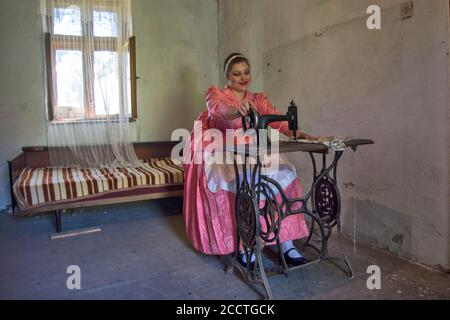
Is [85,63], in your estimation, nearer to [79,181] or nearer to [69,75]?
[69,75]

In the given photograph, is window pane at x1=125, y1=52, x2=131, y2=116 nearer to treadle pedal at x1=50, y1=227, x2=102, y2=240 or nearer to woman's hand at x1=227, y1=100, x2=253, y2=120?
treadle pedal at x1=50, y1=227, x2=102, y2=240

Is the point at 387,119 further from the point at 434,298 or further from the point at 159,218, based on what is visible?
the point at 159,218

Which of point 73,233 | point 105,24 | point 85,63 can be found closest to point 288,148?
point 73,233

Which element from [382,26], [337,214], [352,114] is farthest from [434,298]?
[382,26]

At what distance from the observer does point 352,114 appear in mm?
2652

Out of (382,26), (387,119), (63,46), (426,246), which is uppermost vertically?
(63,46)

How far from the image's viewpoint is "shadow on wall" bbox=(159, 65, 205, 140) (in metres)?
4.39

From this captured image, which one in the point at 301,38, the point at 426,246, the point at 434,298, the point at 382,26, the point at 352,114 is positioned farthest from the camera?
the point at 301,38

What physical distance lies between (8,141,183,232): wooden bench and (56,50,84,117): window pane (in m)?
0.62

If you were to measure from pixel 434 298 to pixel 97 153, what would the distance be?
3217mm

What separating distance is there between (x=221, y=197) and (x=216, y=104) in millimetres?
596

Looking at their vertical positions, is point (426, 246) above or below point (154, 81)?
below

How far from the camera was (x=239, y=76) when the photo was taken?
2439 mm

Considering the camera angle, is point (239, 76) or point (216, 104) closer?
point (216, 104)
